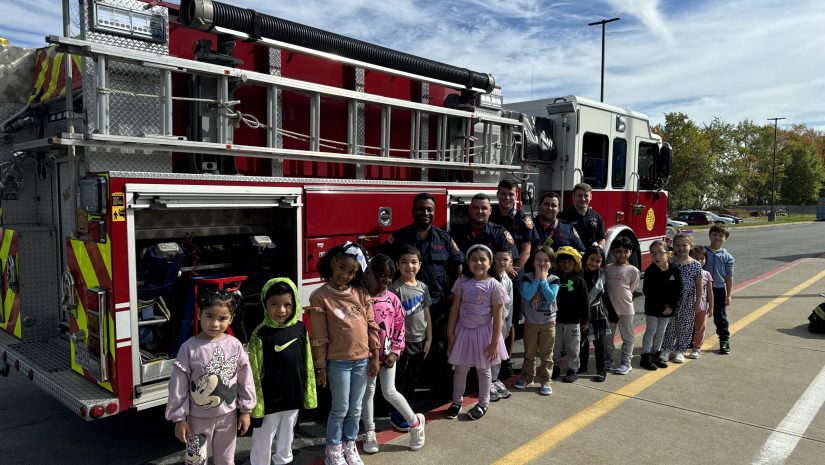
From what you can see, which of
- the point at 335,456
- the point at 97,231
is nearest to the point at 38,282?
the point at 97,231

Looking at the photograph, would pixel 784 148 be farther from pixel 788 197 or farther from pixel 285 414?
pixel 285 414

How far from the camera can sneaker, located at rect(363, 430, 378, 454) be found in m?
3.75

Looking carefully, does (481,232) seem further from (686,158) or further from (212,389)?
(686,158)

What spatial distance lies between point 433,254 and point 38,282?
300 cm

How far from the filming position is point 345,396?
3.45 metres

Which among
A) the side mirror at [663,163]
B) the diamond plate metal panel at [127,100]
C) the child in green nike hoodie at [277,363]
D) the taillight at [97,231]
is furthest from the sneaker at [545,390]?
the side mirror at [663,163]

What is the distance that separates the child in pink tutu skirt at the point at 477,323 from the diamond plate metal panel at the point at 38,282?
3.04 m

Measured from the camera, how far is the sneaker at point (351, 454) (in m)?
3.48

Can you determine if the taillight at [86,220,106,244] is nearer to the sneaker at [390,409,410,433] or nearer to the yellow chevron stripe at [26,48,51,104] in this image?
the yellow chevron stripe at [26,48,51,104]

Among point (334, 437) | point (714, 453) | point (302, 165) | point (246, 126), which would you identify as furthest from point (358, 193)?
point (714, 453)

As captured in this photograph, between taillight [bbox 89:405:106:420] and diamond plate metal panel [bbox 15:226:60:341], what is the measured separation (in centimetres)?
154

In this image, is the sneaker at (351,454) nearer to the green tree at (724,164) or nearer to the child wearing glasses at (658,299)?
the child wearing glasses at (658,299)

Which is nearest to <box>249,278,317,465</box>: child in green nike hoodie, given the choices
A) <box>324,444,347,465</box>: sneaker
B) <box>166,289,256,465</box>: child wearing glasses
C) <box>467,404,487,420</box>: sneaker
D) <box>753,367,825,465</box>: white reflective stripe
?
<box>166,289,256,465</box>: child wearing glasses

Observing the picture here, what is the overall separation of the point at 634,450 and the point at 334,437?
2019 millimetres
